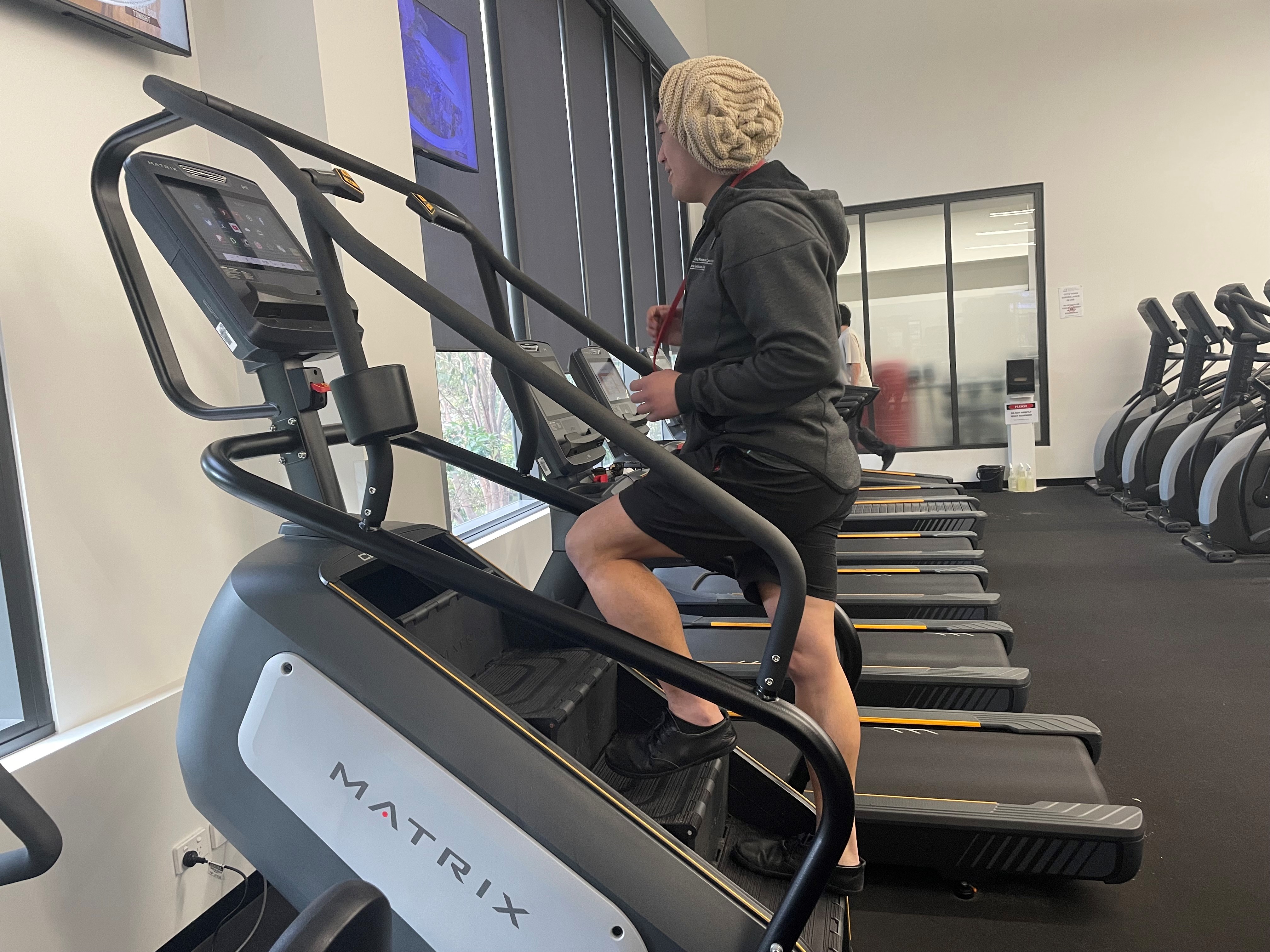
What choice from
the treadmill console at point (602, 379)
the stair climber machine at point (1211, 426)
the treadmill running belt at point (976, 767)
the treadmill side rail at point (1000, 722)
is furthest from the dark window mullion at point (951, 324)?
the treadmill running belt at point (976, 767)

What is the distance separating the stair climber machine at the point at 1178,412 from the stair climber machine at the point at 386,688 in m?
5.86

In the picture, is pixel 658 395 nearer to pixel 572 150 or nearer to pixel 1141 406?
pixel 572 150

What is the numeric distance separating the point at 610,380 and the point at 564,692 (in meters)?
1.77

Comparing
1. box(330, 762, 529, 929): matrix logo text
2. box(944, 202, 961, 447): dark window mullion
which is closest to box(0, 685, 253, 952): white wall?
box(330, 762, 529, 929): matrix logo text

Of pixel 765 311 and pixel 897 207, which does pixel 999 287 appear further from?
pixel 765 311

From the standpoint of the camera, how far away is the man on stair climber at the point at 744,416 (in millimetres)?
1396

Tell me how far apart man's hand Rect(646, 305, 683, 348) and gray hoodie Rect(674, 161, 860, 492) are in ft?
0.70

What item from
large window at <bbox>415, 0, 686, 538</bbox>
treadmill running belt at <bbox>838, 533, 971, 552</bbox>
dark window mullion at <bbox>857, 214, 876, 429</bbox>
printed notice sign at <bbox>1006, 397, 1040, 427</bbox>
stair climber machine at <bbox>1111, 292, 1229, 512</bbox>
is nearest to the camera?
large window at <bbox>415, 0, 686, 538</bbox>

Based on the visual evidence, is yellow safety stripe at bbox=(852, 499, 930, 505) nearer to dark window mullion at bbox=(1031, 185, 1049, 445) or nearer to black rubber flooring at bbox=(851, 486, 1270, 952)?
black rubber flooring at bbox=(851, 486, 1270, 952)

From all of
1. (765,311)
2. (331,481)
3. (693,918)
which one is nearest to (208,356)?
(331,481)

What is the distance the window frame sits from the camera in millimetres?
1557

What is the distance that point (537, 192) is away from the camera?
14.0ft

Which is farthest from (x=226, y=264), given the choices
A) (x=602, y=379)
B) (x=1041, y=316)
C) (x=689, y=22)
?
(x=1041, y=316)

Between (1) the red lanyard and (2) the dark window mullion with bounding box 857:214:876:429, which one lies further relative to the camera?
(2) the dark window mullion with bounding box 857:214:876:429
